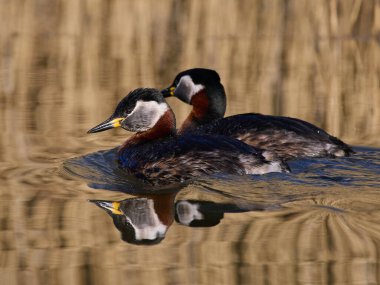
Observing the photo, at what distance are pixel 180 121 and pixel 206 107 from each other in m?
0.65

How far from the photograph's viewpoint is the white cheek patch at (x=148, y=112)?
8.88 m

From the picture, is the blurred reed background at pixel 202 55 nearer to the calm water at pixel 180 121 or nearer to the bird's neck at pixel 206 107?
the calm water at pixel 180 121

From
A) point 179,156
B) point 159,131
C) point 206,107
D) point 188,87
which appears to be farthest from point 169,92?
point 179,156

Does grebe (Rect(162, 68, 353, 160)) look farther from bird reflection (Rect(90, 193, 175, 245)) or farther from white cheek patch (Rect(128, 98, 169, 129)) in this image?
bird reflection (Rect(90, 193, 175, 245))

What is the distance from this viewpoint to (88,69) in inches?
506

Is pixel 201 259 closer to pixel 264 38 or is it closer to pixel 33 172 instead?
pixel 33 172

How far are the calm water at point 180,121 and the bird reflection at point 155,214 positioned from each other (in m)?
0.02

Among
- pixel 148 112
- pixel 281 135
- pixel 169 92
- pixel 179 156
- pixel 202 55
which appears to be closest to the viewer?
pixel 179 156

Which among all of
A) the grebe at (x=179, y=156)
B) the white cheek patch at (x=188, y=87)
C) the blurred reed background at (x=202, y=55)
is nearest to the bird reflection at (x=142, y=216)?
the grebe at (x=179, y=156)

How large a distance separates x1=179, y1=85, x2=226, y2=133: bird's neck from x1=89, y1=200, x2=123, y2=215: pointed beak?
305 centimetres

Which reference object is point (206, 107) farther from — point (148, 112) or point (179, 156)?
point (179, 156)

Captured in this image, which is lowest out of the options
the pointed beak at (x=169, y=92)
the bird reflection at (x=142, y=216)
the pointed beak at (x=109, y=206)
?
the bird reflection at (x=142, y=216)

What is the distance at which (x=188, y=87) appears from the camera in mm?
10641

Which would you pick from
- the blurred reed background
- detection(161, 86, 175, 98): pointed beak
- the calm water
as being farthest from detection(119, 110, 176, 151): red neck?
detection(161, 86, 175, 98): pointed beak
